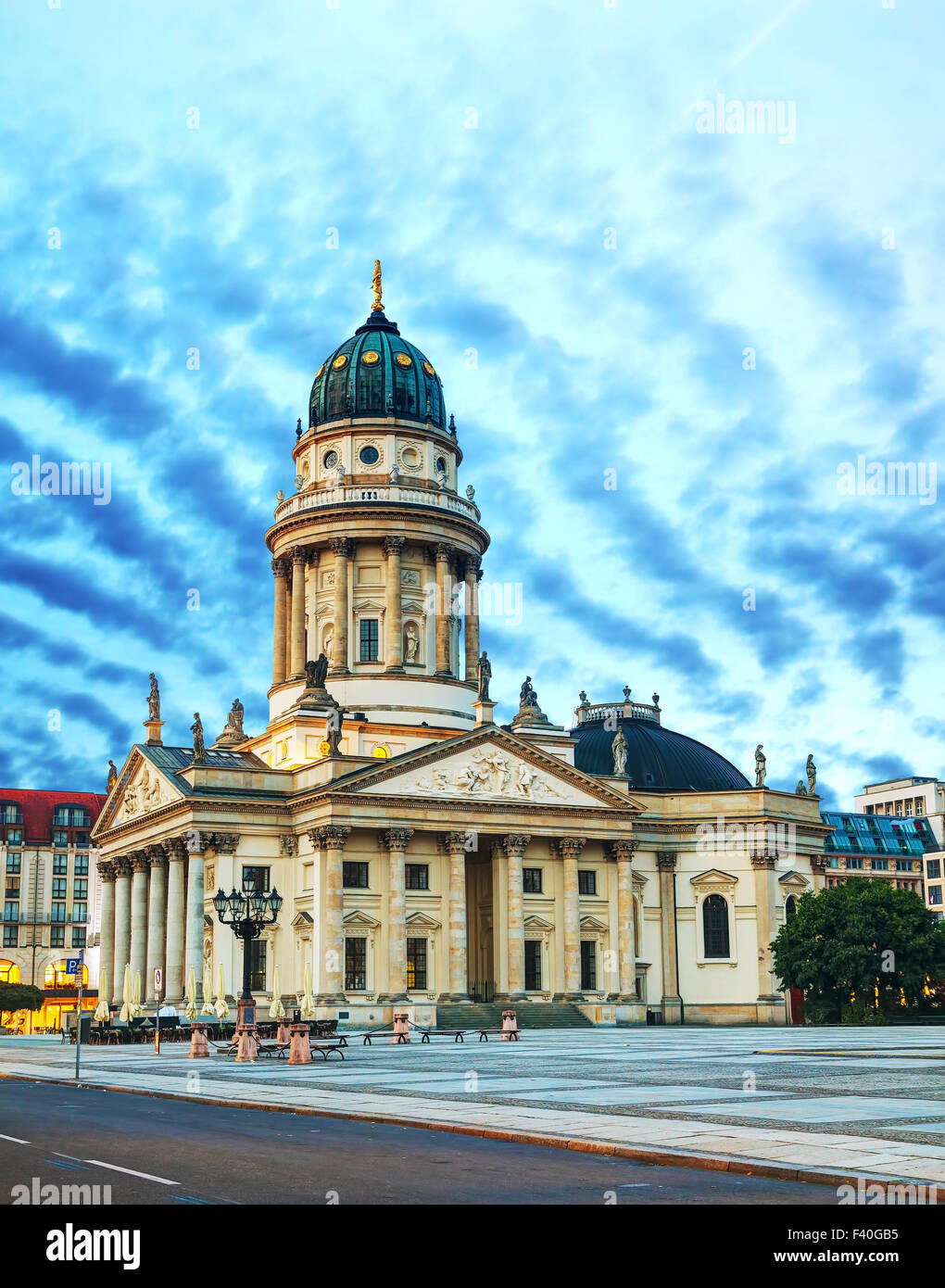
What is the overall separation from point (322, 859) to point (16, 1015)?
44145mm

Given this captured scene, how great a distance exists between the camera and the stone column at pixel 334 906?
67.6m

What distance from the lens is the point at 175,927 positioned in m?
74.4

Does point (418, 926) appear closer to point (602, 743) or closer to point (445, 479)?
point (602, 743)

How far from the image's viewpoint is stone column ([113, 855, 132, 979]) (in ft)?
282

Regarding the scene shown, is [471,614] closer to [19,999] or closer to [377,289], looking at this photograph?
[377,289]

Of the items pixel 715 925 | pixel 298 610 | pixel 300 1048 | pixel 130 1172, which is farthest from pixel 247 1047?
pixel 298 610

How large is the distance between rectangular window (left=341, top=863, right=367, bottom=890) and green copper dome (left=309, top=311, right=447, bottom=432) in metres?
29.5

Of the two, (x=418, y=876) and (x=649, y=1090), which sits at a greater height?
(x=418, y=876)

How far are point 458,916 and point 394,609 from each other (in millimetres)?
19873

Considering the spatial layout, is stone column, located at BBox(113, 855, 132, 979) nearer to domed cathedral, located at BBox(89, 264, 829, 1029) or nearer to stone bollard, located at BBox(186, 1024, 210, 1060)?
domed cathedral, located at BBox(89, 264, 829, 1029)

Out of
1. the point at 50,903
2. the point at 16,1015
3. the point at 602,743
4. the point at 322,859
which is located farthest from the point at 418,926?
→ the point at 50,903

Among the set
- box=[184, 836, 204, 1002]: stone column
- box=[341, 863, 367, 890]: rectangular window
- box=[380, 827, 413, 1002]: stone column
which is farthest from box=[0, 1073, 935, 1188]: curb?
box=[184, 836, 204, 1002]: stone column

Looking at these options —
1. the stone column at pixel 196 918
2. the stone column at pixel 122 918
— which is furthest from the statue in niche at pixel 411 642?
the stone column at pixel 122 918
